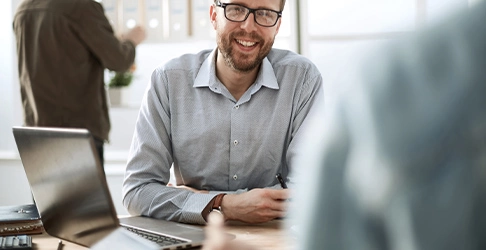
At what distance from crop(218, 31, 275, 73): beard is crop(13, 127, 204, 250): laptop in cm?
76

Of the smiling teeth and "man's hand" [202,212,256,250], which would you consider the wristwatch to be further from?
"man's hand" [202,212,256,250]

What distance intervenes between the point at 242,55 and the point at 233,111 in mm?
191

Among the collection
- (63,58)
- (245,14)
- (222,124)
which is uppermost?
(245,14)

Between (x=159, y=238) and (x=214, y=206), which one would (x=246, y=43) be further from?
(x=159, y=238)

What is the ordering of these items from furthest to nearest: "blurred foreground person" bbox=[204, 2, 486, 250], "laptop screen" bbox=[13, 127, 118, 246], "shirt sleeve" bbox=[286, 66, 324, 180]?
"shirt sleeve" bbox=[286, 66, 324, 180] < "laptop screen" bbox=[13, 127, 118, 246] < "blurred foreground person" bbox=[204, 2, 486, 250]

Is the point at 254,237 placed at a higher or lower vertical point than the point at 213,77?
lower

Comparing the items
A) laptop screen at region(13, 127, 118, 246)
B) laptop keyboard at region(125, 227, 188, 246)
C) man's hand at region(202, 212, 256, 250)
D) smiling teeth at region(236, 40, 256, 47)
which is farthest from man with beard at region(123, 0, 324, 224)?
man's hand at region(202, 212, 256, 250)

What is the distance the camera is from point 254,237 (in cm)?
165

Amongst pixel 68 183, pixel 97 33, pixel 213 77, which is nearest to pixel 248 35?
pixel 213 77

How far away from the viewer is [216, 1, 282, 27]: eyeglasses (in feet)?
7.36

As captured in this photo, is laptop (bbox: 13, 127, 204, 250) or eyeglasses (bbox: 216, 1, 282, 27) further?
eyeglasses (bbox: 216, 1, 282, 27)

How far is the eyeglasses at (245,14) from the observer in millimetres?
2242

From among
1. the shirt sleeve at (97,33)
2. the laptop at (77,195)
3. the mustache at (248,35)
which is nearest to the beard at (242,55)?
the mustache at (248,35)

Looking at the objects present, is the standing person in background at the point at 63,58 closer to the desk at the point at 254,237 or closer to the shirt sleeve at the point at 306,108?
the shirt sleeve at the point at 306,108
